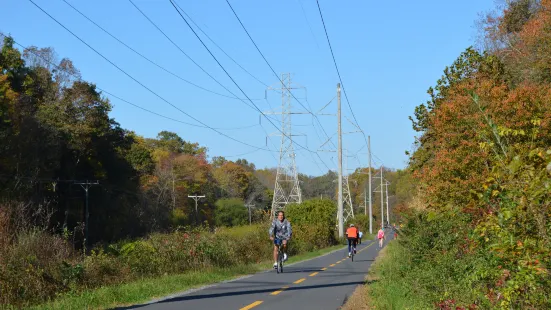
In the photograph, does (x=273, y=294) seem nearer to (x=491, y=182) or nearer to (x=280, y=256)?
(x=280, y=256)

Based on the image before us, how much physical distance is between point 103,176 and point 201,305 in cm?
4773

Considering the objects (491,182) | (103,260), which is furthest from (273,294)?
(491,182)

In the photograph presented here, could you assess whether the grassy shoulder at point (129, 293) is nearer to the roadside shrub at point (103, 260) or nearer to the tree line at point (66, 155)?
the roadside shrub at point (103, 260)

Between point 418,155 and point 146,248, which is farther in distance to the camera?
point 418,155

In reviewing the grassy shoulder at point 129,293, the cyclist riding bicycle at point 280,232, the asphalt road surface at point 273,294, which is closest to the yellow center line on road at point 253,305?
the asphalt road surface at point 273,294

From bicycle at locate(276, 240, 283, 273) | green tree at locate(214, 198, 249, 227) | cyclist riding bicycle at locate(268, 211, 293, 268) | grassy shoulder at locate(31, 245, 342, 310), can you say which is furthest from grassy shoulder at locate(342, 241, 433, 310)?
green tree at locate(214, 198, 249, 227)

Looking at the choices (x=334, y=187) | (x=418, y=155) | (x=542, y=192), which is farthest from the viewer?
(x=334, y=187)

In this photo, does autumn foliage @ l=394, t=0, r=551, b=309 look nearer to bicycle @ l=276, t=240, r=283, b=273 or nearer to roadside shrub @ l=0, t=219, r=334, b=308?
bicycle @ l=276, t=240, r=283, b=273

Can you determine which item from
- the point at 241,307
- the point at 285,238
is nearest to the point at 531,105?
the point at 285,238

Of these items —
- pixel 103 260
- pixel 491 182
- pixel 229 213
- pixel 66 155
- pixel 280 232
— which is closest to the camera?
pixel 491 182

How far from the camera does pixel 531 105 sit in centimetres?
1912

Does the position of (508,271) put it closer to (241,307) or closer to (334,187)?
(241,307)

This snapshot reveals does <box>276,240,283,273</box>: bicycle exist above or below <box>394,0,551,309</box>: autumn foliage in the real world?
below

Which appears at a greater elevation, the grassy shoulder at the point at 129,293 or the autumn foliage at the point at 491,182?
the autumn foliage at the point at 491,182
